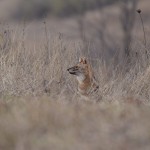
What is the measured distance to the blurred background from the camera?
22.3 metres

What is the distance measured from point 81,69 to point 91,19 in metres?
25.7

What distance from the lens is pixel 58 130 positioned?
7.10 metres

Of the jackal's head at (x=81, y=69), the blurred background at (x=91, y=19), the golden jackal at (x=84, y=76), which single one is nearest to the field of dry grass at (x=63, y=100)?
the golden jackal at (x=84, y=76)

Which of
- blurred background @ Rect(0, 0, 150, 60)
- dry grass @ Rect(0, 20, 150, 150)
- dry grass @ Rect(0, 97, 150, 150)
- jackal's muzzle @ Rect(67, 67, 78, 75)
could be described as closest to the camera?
dry grass @ Rect(0, 97, 150, 150)

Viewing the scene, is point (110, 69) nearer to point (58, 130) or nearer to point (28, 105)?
point (28, 105)

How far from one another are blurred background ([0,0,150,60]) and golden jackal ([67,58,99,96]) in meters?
1.24

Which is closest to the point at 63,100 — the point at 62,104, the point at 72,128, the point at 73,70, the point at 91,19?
the point at 62,104

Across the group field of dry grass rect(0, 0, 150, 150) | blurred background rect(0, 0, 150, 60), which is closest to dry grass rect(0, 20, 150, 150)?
field of dry grass rect(0, 0, 150, 150)

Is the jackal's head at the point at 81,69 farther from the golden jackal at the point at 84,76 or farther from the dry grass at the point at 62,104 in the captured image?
the dry grass at the point at 62,104

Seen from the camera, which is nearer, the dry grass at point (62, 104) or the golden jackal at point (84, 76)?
the dry grass at point (62, 104)

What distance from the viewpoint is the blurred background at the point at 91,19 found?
22.3 m

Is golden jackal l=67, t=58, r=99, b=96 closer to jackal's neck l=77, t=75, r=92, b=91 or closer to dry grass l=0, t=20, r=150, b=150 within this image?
jackal's neck l=77, t=75, r=92, b=91

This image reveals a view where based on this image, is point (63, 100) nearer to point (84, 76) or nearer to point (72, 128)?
point (72, 128)

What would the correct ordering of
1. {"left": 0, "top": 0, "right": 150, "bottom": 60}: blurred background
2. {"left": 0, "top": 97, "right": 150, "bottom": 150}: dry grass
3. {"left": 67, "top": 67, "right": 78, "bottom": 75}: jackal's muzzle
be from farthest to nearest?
{"left": 0, "top": 0, "right": 150, "bottom": 60}: blurred background
{"left": 67, "top": 67, "right": 78, "bottom": 75}: jackal's muzzle
{"left": 0, "top": 97, "right": 150, "bottom": 150}: dry grass
